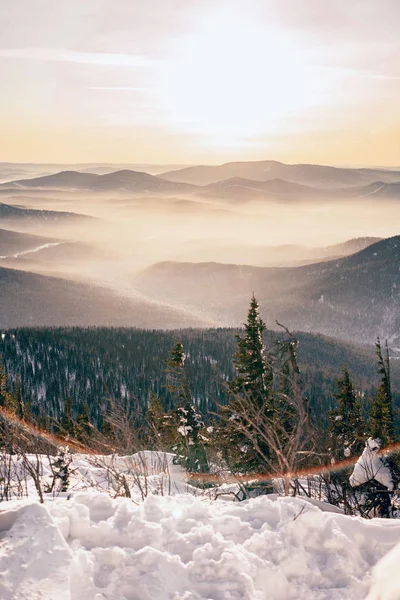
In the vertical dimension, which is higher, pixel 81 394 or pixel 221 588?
pixel 221 588

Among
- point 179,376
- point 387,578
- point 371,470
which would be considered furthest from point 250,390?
point 387,578

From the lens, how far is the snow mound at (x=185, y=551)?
536 cm

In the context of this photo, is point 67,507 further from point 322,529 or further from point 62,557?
point 322,529

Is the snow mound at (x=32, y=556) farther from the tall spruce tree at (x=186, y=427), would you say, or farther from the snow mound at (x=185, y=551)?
the tall spruce tree at (x=186, y=427)

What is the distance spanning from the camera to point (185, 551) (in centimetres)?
602

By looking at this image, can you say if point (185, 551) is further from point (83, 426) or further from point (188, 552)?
point (83, 426)

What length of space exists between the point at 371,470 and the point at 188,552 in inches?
221

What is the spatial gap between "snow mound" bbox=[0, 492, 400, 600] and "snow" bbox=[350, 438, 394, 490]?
11.3ft

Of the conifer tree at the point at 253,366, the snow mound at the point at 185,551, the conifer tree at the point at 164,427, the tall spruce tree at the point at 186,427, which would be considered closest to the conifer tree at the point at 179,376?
the tall spruce tree at the point at 186,427

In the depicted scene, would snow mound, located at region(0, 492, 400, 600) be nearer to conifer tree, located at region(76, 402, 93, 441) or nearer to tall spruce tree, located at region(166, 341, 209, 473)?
conifer tree, located at region(76, 402, 93, 441)

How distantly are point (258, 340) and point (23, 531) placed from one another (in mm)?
17177

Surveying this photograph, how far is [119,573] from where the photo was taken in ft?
18.1

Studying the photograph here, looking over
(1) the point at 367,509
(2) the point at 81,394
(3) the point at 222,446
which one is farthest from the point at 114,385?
(1) the point at 367,509

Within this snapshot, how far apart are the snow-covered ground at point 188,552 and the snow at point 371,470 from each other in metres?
3.37
